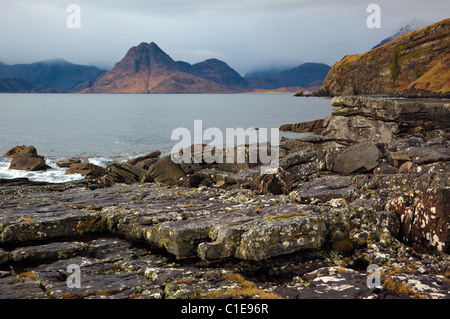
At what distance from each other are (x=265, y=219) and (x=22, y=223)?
9.52 m

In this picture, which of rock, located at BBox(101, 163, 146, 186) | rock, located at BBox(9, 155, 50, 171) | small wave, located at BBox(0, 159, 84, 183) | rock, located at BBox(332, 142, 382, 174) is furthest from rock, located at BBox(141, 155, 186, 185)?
rock, located at BBox(9, 155, 50, 171)

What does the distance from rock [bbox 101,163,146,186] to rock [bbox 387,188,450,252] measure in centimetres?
2467

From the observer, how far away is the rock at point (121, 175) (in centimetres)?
3120

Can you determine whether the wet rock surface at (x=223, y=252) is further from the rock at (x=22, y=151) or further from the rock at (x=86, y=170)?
the rock at (x=22, y=151)

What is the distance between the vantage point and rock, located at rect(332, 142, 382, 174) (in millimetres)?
22359

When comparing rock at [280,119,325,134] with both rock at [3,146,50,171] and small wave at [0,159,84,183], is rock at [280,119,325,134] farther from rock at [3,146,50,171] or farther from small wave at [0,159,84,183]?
rock at [3,146,50,171]

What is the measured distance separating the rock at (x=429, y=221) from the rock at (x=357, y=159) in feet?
33.6

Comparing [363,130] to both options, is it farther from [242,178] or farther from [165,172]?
[165,172]

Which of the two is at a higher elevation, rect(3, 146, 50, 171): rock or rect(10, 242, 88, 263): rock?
rect(10, 242, 88, 263): rock

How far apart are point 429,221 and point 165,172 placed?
67.6ft

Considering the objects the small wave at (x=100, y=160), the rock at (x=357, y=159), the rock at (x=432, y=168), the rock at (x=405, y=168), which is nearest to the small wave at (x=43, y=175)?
the small wave at (x=100, y=160)

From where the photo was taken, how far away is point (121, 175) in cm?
3198
